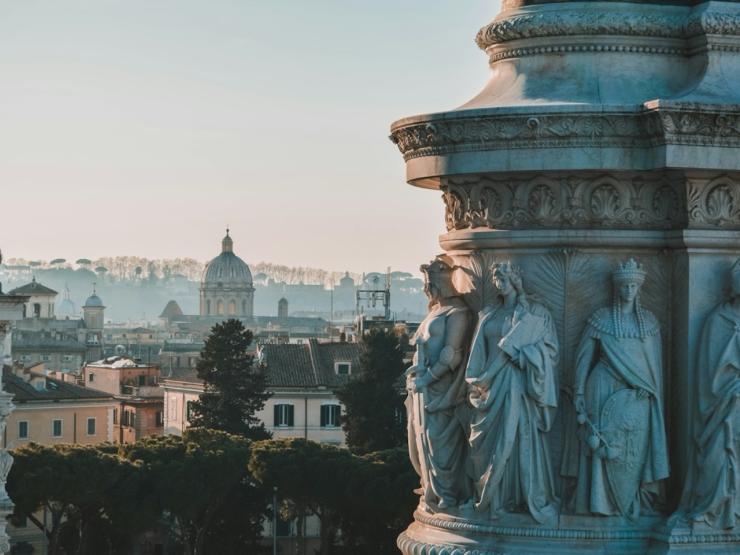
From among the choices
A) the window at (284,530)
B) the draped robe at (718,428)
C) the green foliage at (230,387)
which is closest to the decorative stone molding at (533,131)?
the draped robe at (718,428)

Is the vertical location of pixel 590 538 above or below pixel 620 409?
below

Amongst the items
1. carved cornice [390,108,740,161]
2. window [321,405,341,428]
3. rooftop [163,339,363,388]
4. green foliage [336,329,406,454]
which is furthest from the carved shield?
window [321,405,341,428]

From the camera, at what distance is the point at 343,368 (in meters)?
58.3

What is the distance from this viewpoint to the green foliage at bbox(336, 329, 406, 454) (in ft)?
143

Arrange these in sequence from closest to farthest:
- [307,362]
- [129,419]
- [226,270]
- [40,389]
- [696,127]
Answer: [696,127]
[40,389]
[307,362]
[129,419]
[226,270]

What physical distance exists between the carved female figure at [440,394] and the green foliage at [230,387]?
3994 cm

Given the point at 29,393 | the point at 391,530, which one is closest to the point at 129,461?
the point at 391,530

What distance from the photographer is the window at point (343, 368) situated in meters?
58.1

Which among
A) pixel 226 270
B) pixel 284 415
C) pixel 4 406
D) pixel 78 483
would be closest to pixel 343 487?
pixel 78 483

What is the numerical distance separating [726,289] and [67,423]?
55.0m

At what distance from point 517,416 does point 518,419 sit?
0.01m

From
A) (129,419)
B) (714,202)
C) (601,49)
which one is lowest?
(129,419)

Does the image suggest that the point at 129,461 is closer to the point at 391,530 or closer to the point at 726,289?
the point at 391,530

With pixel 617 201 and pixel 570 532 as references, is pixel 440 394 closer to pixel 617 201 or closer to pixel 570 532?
pixel 570 532
